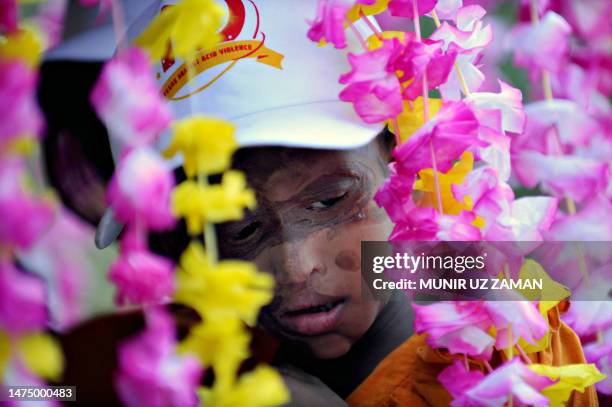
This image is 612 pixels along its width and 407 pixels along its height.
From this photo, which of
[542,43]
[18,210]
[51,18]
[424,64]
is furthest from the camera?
[51,18]

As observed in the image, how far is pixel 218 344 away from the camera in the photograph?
1.47 feet

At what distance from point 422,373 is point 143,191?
16.6 inches

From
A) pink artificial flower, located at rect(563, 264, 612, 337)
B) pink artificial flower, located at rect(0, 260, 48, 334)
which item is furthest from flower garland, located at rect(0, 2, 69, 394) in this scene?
pink artificial flower, located at rect(563, 264, 612, 337)

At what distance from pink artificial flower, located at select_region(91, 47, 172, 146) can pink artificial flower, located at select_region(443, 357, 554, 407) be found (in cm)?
32

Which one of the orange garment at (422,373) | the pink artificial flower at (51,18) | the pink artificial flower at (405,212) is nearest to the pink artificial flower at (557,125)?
the pink artificial flower at (405,212)

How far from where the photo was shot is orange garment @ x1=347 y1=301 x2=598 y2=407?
74 centimetres

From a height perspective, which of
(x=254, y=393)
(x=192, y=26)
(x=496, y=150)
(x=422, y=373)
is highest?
(x=192, y=26)

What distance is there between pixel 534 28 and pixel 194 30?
0.77ft

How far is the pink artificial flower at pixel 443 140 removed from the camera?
610 millimetres

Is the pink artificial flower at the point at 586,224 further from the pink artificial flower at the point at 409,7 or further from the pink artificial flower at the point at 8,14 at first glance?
the pink artificial flower at the point at 8,14

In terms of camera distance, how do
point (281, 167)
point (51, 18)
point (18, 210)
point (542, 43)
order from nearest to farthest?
1. point (18, 210)
2. point (542, 43)
3. point (281, 167)
4. point (51, 18)

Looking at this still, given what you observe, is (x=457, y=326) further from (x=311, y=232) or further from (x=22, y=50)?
(x=22, y=50)

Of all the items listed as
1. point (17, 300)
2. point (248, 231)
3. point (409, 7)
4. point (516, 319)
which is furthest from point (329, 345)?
point (17, 300)

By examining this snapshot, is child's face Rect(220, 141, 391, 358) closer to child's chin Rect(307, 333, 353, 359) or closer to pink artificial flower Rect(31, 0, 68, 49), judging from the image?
child's chin Rect(307, 333, 353, 359)
